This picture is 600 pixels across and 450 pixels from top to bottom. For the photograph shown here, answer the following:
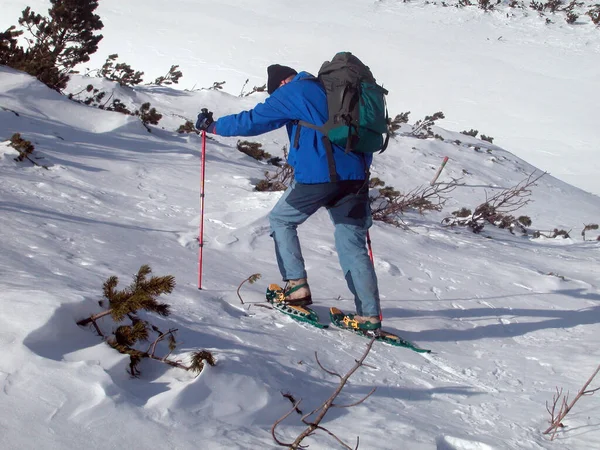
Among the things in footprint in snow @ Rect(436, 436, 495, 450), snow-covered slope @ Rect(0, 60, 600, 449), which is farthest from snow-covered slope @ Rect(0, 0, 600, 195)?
footprint in snow @ Rect(436, 436, 495, 450)

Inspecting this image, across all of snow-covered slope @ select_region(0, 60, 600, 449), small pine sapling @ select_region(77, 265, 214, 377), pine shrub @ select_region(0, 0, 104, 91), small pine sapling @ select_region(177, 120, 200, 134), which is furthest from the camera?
pine shrub @ select_region(0, 0, 104, 91)

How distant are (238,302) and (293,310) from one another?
12.6 inches

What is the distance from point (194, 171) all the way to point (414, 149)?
661 centimetres

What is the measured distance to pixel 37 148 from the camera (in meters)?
5.84

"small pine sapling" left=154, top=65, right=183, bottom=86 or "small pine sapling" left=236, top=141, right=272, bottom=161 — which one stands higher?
"small pine sapling" left=154, top=65, right=183, bottom=86

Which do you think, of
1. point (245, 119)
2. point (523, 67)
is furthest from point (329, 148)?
point (523, 67)

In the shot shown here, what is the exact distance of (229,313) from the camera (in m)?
3.14

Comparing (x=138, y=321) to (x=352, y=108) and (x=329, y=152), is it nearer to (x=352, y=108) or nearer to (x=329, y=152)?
(x=329, y=152)

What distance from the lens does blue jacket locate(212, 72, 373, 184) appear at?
3330 millimetres

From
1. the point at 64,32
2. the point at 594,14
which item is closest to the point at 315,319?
the point at 64,32

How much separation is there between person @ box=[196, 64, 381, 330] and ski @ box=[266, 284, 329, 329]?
1.8 inches

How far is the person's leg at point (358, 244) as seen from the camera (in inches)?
138

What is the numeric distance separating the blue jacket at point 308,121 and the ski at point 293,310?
0.69 m

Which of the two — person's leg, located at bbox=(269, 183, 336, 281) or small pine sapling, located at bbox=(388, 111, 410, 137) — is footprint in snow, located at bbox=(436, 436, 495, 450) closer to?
person's leg, located at bbox=(269, 183, 336, 281)
